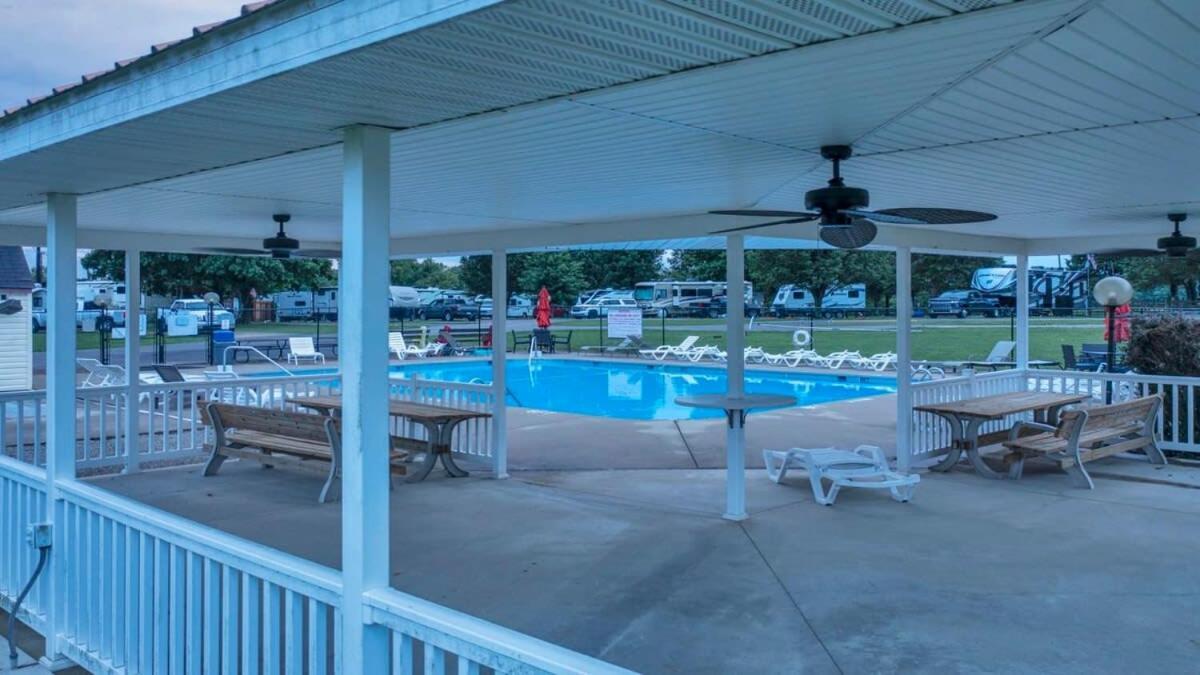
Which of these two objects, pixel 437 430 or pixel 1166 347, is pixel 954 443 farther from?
pixel 437 430

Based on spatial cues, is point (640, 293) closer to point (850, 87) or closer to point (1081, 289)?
point (1081, 289)

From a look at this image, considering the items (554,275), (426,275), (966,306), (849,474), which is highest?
(426,275)

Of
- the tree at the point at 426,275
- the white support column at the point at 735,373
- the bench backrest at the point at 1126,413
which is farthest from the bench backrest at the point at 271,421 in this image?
the tree at the point at 426,275

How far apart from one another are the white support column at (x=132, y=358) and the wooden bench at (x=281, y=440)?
2.23 feet

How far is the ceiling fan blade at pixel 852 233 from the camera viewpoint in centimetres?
490

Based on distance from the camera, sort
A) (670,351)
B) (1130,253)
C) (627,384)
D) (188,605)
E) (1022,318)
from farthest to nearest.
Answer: (670,351), (627,384), (1022,318), (1130,253), (188,605)

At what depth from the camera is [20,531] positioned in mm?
4867

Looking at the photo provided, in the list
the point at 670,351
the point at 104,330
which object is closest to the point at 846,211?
the point at 670,351

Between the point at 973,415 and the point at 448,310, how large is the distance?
113 ft

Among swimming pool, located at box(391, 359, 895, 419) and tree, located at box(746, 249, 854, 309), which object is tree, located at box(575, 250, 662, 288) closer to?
tree, located at box(746, 249, 854, 309)

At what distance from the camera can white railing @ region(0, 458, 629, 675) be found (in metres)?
2.45

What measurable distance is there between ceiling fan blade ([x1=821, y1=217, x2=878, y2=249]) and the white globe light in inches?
251

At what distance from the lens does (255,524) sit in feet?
21.1

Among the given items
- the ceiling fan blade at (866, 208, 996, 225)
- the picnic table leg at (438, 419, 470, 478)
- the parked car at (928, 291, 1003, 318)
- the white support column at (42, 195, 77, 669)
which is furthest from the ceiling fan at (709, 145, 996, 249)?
the parked car at (928, 291, 1003, 318)
